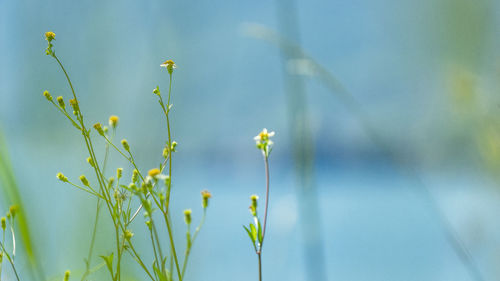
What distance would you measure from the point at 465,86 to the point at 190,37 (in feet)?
3.69

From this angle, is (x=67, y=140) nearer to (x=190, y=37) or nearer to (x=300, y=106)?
(x=300, y=106)

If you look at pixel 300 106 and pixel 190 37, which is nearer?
pixel 300 106

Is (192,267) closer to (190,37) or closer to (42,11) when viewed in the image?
(42,11)

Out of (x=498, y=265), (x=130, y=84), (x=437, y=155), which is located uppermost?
(x=437, y=155)

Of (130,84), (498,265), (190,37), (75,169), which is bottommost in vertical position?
(498,265)

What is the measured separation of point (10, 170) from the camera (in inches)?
9.5

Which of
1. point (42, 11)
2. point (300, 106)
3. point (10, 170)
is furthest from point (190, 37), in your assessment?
point (10, 170)

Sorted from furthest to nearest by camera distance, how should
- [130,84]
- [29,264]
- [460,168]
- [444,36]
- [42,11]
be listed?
[460,168], [130,84], [42,11], [444,36], [29,264]

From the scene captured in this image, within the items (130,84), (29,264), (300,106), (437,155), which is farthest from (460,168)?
(29,264)

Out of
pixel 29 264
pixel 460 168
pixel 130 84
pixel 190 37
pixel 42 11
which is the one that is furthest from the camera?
pixel 460 168

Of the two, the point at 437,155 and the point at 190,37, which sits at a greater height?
the point at 190,37

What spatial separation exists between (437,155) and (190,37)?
3.24ft

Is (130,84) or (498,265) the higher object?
(130,84)

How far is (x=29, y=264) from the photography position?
9.2 inches
